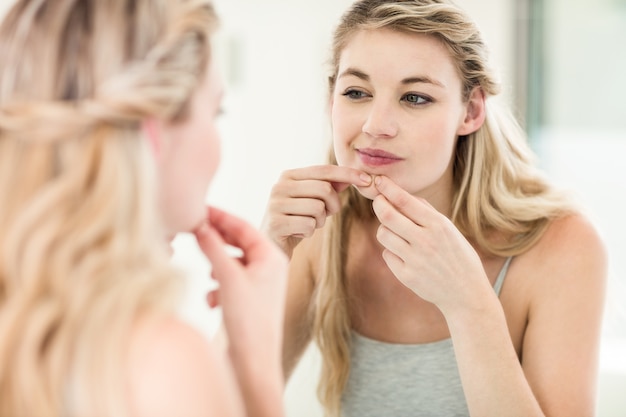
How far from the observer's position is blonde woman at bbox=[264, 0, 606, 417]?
1.27 m

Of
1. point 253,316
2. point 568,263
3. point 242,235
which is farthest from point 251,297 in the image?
point 568,263

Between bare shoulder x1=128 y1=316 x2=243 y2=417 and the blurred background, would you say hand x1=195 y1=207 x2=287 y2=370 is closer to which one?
bare shoulder x1=128 y1=316 x2=243 y2=417

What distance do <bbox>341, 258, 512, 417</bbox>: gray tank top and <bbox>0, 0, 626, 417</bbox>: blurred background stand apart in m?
1.82

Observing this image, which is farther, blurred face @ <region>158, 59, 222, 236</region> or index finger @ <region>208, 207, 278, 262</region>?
index finger @ <region>208, 207, 278, 262</region>

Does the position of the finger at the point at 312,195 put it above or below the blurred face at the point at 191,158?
below

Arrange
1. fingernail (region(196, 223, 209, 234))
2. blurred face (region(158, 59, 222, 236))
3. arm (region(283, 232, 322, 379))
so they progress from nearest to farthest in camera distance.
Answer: blurred face (region(158, 59, 222, 236))
fingernail (region(196, 223, 209, 234))
arm (region(283, 232, 322, 379))

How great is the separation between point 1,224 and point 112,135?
0.14m

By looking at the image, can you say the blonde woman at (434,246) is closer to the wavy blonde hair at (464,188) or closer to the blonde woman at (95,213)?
the wavy blonde hair at (464,188)

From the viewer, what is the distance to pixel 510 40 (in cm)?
325

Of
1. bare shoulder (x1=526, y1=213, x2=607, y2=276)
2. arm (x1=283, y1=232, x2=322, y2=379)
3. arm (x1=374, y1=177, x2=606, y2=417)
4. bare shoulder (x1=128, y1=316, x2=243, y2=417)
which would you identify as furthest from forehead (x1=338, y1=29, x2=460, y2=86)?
bare shoulder (x1=128, y1=316, x2=243, y2=417)

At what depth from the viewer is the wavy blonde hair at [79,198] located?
719 millimetres

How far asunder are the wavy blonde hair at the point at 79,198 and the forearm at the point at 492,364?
624 millimetres

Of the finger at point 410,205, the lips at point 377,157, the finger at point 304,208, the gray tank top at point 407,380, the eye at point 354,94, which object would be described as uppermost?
the eye at point 354,94

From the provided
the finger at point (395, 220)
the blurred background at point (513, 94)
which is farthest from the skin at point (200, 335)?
the blurred background at point (513, 94)
